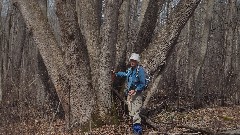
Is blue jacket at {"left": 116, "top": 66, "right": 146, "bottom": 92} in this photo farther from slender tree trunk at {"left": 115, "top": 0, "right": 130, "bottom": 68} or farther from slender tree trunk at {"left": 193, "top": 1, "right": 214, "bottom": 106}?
slender tree trunk at {"left": 193, "top": 1, "right": 214, "bottom": 106}

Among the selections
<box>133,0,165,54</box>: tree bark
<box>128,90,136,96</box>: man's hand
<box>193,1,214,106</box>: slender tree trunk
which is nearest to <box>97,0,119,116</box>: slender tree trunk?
<box>128,90,136,96</box>: man's hand

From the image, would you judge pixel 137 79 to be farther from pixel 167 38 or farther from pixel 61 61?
pixel 61 61

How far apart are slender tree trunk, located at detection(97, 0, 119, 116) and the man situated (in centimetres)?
50

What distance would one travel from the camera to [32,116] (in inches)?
305

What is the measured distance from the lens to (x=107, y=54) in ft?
27.5

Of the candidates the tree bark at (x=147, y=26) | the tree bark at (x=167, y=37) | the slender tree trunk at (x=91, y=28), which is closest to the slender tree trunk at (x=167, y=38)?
the tree bark at (x=167, y=37)

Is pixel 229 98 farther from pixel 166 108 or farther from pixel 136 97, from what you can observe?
pixel 136 97

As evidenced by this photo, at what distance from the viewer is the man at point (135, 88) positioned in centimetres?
776

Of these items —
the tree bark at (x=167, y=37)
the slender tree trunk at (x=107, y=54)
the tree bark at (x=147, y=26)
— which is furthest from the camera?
the tree bark at (x=147, y=26)

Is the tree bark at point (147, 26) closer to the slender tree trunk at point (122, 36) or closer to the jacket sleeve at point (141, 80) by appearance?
the slender tree trunk at point (122, 36)

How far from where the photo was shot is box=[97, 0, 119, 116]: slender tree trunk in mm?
8258

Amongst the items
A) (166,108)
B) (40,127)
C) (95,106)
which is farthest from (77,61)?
(166,108)

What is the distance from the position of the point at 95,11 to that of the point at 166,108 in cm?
Answer: 437

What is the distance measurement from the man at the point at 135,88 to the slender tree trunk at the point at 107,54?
503mm
